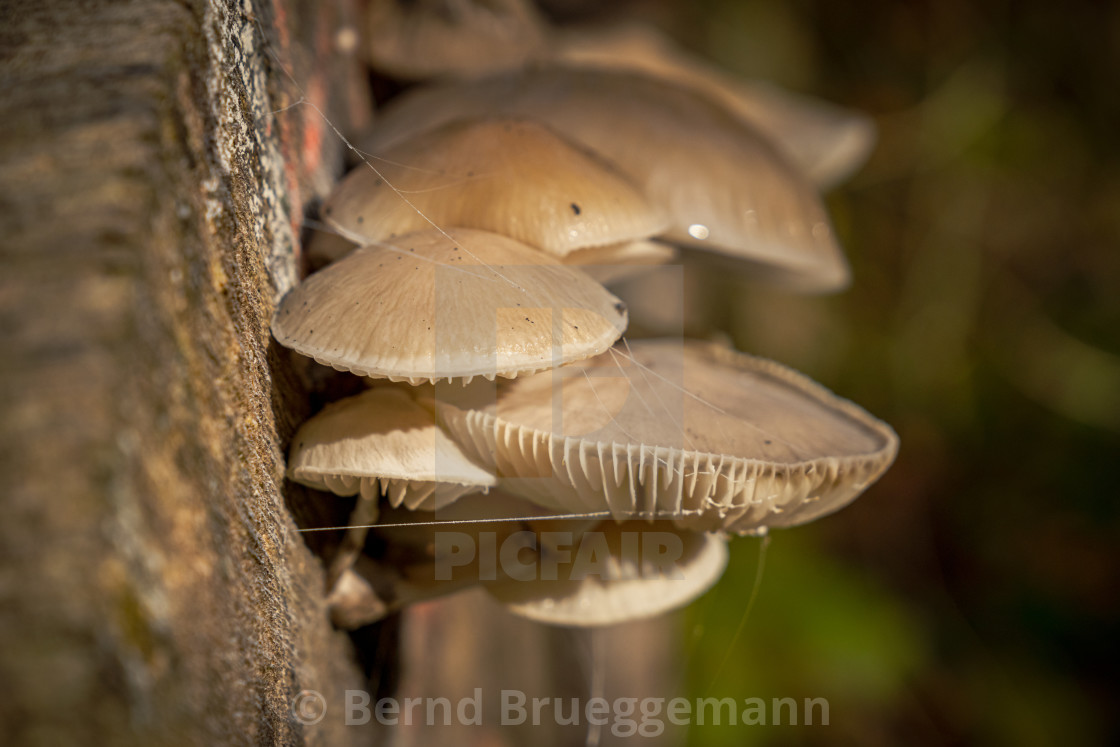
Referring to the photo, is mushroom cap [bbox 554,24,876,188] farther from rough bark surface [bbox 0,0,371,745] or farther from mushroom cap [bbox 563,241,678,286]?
rough bark surface [bbox 0,0,371,745]

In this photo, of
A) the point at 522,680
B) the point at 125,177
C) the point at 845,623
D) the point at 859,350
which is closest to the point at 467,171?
the point at 125,177

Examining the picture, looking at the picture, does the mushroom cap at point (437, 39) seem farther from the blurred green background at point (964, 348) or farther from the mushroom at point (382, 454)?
the blurred green background at point (964, 348)

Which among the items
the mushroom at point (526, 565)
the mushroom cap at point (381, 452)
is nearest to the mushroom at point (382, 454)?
the mushroom cap at point (381, 452)

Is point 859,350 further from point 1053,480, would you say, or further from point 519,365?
point 519,365

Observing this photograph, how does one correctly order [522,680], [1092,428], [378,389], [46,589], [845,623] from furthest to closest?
[1092,428]
[845,623]
[522,680]
[378,389]
[46,589]

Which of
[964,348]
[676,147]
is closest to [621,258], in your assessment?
[676,147]

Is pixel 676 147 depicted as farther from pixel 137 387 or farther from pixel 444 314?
pixel 137 387

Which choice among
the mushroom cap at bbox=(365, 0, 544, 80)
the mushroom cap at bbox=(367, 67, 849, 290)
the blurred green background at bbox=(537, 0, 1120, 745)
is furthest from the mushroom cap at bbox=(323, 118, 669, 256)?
the blurred green background at bbox=(537, 0, 1120, 745)
